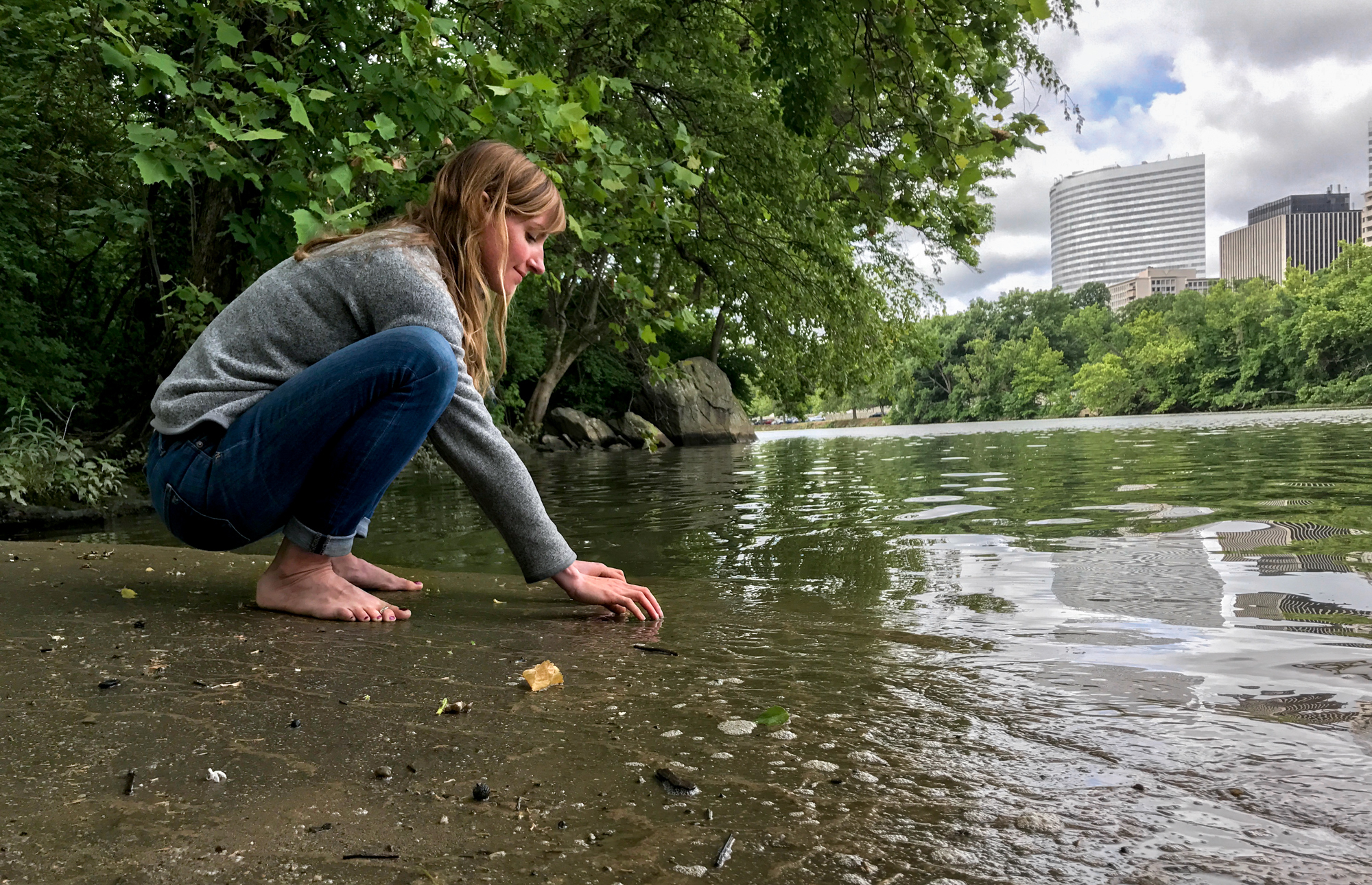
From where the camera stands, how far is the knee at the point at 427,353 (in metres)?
2.24

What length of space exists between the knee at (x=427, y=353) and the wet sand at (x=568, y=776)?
717 mm

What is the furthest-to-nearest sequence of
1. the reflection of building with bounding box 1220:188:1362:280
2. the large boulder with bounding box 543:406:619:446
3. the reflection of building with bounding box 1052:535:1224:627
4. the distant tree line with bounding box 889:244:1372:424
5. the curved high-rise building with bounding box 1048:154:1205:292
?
1. the reflection of building with bounding box 1220:188:1362:280
2. the curved high-rise building with bounding box 1048:154:1205:292
3. the distant tree line with bounding box 889:244:1372:424
4. the large boulder with bounding box 543:406:619:446
5. the reflection of building with bounding box 1052:535:1224:627

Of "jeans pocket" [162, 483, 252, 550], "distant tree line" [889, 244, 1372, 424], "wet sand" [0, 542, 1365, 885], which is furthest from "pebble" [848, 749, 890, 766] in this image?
"distant tree line" [889, 244, 1372, 424]

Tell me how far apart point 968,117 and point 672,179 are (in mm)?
1659

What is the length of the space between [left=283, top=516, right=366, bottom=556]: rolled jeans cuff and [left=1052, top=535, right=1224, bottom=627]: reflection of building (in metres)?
2.36

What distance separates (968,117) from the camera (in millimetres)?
3488

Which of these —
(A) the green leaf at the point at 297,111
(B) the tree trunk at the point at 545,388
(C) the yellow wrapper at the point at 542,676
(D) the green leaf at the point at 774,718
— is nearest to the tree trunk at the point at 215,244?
(A) the green leaf at the point at 297,111

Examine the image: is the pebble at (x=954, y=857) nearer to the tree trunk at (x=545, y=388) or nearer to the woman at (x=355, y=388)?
the woman at (x=355, y=388)

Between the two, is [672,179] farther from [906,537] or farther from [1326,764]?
[1326,764]

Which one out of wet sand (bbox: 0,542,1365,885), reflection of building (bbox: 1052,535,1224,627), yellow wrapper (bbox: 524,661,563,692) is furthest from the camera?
reflection of building (bbox: 1052,535,1224,627)

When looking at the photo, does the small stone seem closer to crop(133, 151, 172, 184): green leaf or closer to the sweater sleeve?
the sweater sleeve

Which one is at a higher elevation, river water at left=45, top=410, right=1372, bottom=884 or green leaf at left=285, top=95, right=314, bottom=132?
green leaf at left=285, top=95, right=314, bottom=132

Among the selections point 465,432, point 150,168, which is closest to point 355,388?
point 465,432

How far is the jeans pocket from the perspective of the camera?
237 cm
